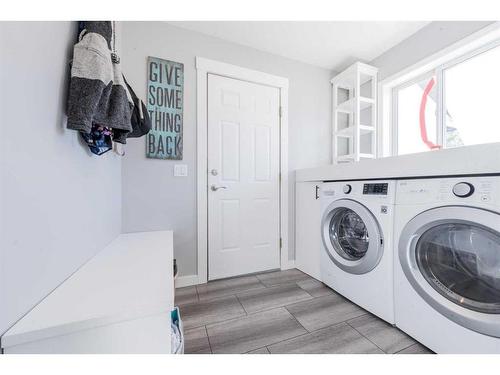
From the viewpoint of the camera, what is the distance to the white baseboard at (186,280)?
1.76m

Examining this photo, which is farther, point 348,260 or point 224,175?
point 224,175

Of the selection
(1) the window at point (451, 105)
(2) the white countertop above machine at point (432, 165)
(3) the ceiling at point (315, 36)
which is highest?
(3) the ceiling at point (315, 36)

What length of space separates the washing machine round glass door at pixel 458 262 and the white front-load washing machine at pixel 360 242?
5.5 inches

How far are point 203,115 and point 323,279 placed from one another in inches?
71.1

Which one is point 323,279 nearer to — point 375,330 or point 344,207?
point 375,330

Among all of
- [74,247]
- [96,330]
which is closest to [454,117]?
[96,330]

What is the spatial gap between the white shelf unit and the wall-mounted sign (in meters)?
1.73

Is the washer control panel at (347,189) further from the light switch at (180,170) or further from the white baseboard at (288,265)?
the light switch at (180,170)

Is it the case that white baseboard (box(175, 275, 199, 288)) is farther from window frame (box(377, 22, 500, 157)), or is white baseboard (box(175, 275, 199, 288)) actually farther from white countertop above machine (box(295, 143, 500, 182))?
window frame (box(377, 22, 500, 157))

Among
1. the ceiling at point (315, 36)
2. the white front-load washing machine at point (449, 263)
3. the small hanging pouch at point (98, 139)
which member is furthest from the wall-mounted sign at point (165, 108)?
the white front-load washing machine at point (449, 263)

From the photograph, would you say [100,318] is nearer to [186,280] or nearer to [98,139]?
[98,139]

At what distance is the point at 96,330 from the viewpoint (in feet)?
1.67

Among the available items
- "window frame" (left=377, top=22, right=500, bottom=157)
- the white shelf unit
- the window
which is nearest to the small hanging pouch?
the white shelf unit
